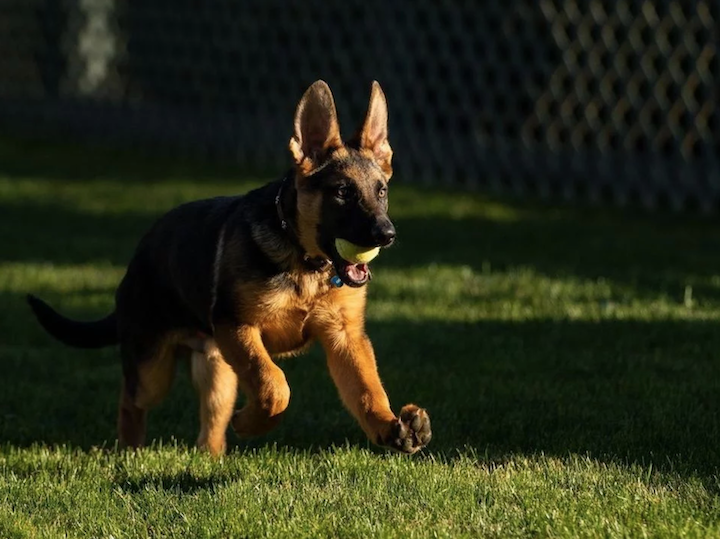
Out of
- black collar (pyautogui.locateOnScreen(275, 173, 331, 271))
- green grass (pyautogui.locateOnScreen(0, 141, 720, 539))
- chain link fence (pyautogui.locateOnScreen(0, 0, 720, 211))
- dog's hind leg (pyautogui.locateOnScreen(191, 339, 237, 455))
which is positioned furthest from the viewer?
chain link fence (pyautogui.locateOnScreen(0, 0, 720, 211))

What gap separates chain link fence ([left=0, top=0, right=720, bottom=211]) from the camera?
414 inches

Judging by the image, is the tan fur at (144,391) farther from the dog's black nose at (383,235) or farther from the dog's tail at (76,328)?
the dog's black nose at (383,235)

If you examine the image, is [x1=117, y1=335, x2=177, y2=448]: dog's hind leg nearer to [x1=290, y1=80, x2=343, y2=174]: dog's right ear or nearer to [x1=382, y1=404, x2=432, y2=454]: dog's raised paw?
[x1=290, y1=80, x2=343, y2=174]: dog's right ear

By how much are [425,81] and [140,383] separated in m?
8.07

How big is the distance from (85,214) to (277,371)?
6.70 meters

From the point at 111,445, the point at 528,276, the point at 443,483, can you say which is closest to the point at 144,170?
the point at 528,276

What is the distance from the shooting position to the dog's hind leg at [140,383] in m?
4.75

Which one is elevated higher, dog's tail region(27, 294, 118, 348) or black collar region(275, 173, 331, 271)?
black collar region(275, 173, 331, 271)

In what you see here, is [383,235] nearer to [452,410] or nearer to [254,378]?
[254,378]

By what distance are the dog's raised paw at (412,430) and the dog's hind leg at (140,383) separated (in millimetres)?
1157

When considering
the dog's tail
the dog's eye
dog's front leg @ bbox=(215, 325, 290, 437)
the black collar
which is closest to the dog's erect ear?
the dog's eye

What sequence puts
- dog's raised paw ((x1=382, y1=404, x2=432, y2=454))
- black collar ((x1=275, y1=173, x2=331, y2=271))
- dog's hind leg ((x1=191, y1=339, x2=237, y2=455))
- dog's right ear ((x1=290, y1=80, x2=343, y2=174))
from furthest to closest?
1. dog's hind leg ((x1=191, y1=339, x2=237, y2=455))
2. dog's right ear ((x1=290, y1=80, x2=343, y2=174))
3. black collar ((x1=275, y1=173, x2=331, y2=271))
4. dog's raised paw ((x1=382, y1=404, x2=432, y2=454))

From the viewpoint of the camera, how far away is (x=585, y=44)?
1094 cm

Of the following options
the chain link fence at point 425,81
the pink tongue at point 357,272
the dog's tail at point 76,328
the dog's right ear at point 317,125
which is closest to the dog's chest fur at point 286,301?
the pink tongue at point 357,272
